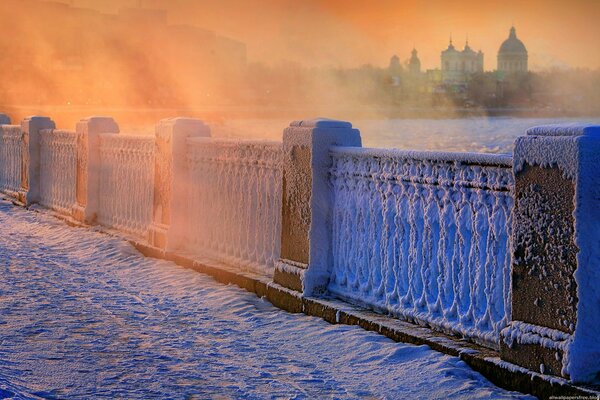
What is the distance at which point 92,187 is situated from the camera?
45.3 feet

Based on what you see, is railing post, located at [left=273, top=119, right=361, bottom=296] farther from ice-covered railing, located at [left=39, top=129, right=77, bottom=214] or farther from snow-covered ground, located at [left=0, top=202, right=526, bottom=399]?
ice-covered railing, located at [left=39, top=129, right=77, bottom=214]

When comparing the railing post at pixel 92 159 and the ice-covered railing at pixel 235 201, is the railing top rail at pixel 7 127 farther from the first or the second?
the ice-covered railing at pixel 235 201

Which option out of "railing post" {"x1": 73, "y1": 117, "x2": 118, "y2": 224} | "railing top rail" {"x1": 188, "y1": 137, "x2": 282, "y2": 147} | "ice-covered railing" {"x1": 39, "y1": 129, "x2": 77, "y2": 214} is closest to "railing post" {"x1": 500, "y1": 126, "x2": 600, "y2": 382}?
"railing top rail" {"x1": 188, "y1": 137, "x2": 282, "y2": 147}

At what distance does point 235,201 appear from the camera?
9695mm

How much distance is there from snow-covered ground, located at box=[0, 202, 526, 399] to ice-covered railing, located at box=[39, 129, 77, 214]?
5.13 m

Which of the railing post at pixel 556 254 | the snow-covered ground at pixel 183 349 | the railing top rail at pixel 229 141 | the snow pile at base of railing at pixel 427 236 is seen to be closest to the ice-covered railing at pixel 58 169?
the railing top rail at pixel 229 141

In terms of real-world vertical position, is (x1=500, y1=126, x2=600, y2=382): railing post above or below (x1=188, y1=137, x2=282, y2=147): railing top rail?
below

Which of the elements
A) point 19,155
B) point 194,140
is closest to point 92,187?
point 194,140

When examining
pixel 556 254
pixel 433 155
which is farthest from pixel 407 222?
pixel 556 254

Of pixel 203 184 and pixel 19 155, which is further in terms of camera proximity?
pixel 19 155

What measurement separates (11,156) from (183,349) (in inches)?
523

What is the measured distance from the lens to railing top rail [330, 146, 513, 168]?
593cm

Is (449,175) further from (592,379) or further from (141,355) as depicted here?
(141,355)

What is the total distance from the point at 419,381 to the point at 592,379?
3.55 ft
